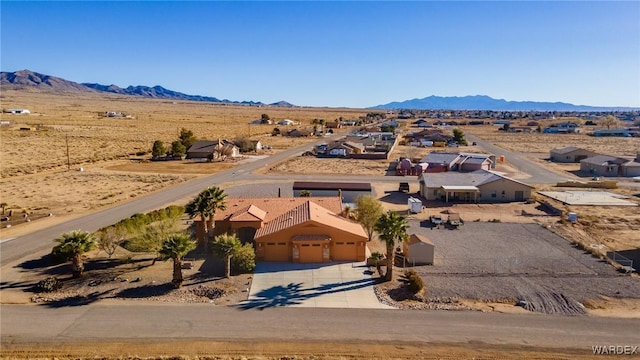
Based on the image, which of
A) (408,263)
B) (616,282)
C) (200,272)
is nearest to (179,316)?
(200,272)

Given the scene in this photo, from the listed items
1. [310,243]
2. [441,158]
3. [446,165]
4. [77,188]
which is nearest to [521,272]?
[310,243]

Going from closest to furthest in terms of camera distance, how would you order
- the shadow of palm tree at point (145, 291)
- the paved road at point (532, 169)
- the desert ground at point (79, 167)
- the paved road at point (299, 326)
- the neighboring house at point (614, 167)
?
the paved road at point (299, 326)
the shadow of palm tree at point (145, 291)
the desert ground at point (79, 167)
the paved road at point (532, 169)
the neighboring house at point (614, 167)

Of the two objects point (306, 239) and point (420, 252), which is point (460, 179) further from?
point (306, 239)

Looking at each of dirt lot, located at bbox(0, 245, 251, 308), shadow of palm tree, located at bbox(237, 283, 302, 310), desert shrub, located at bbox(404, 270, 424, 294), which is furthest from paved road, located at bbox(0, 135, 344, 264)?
desert shrub, located at bbox(404, 270, 424, 294)

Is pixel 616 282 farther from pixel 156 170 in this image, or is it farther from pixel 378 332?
pixel 156 170

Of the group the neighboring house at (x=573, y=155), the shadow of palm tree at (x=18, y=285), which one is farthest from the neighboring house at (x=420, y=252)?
the neighboring house at (x=573, y=155)

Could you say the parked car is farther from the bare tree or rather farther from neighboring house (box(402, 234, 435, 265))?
the bare tree

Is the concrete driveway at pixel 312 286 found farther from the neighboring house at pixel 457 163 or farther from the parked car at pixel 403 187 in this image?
the neighboring house at pixel 457 163
